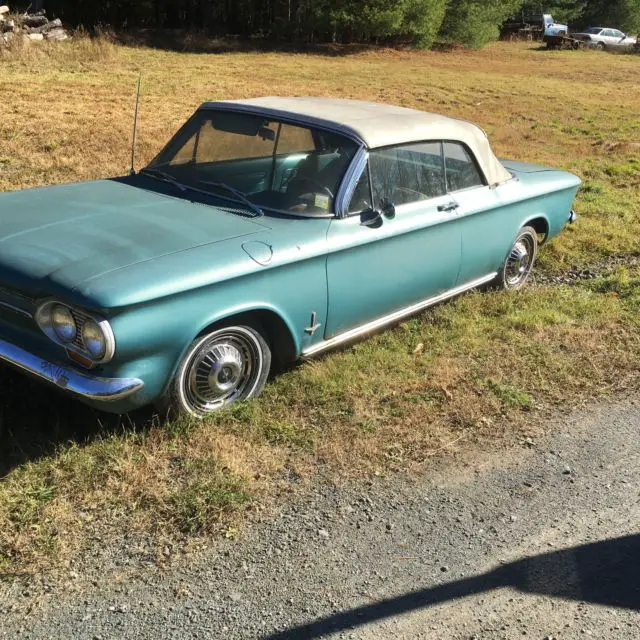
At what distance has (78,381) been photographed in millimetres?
3090

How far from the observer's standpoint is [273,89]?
16422mm

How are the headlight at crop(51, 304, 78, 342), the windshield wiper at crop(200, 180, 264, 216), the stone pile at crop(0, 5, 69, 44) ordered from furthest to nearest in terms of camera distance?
the stone pile at crop(0, 5, 69, 44) → the windshield wiper at crop(200, 180, 264, 216) → the headlight at crop(51, 304, 78, 342)

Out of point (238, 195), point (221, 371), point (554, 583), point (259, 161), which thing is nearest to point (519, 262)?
point (259, 161)

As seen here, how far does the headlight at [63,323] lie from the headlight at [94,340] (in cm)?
7

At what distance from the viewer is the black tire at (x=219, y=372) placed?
3.43 m

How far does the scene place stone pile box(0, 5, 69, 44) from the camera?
17.1m

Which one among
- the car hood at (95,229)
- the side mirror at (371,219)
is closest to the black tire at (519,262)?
the side mirror at (371,219)

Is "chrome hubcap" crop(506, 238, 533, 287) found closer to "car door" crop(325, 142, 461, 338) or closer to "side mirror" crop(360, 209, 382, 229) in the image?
"car door" crop(325, 142, 461, 338)

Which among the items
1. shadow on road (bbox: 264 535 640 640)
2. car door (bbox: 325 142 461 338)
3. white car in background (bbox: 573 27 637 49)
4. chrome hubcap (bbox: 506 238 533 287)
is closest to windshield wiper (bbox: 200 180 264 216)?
car door (bbox: 325 142 461 338)

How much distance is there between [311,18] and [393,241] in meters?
28.3

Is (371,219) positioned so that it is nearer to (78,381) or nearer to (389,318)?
(389,318)

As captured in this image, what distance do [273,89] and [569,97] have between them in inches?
Result: 332

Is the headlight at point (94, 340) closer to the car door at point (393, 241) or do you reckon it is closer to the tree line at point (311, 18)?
the car door at point (393, 241)

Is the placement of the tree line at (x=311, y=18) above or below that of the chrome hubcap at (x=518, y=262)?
above
